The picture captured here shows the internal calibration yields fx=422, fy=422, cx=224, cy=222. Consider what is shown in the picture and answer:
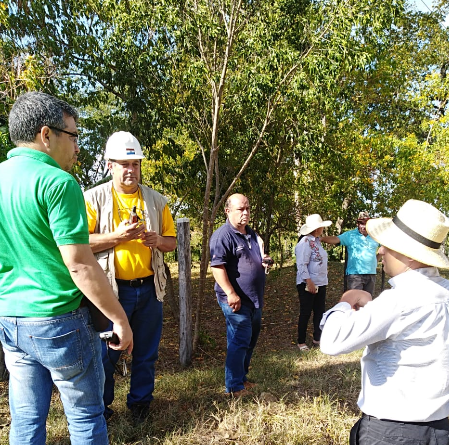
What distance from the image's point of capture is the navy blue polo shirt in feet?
12.4

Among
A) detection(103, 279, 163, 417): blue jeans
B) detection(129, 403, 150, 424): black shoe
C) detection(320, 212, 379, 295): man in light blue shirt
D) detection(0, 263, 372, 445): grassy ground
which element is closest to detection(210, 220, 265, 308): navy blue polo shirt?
detection(103, 279, 163, 417): blue jeans

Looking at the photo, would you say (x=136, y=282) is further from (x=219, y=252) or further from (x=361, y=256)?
(x=361, y=256)

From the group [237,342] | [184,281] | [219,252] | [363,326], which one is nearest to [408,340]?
[363,326]

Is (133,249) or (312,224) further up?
(133,249)

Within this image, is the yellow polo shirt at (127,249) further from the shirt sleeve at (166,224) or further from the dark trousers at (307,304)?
the dark trousers at (307,304)

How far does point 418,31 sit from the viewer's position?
15641mm

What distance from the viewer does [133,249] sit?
3.10 meters

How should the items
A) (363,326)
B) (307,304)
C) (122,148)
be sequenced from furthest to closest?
(307,304) < (122,148) < (363,326)

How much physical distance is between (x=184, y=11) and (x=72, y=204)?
4577 millimetres

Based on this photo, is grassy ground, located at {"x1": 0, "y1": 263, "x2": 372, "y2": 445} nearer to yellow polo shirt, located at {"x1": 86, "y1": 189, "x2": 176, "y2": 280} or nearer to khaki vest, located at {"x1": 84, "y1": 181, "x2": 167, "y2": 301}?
khaki vest, located at {"x1": 84, "y1": 181, "x2": 167, "y2": 301}

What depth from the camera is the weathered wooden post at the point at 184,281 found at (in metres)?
4.96

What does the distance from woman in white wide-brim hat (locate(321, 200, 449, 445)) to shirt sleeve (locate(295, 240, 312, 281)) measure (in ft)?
13.2

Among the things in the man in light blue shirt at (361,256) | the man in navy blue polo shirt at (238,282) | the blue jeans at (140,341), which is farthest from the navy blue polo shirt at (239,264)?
the man in light blue shirt at (361,256)

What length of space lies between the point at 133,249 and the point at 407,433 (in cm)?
208
